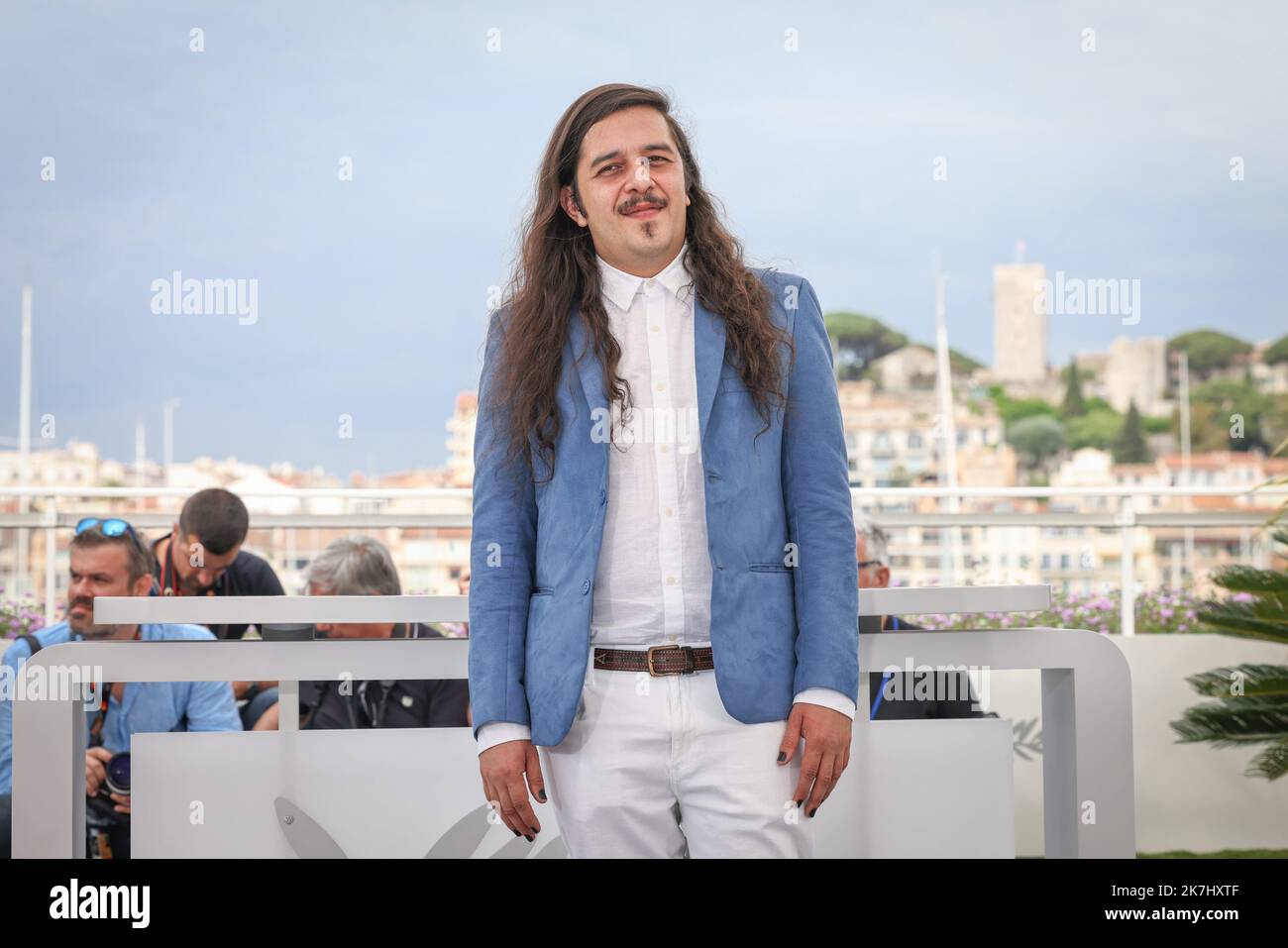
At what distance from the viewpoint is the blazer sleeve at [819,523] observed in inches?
56.3

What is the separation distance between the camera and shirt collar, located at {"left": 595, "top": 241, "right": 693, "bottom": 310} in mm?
1566

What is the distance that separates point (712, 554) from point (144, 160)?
42.1 metres

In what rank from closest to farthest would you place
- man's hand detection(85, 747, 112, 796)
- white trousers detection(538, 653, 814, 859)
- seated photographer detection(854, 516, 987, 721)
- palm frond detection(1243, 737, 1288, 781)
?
1. white trousers detection(538, 653, 814, 859)
2. man's hand detection(85, 747, 112, 796)
3. seated photographer detection(854, 516, 987, 721)
4. palm frond detection(1243, 737, 1288, 781)

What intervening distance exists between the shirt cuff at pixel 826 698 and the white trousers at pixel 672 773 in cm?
5

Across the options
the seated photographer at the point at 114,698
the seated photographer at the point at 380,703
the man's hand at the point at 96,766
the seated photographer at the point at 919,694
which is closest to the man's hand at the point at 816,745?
the seated photographer at the point at 919,694

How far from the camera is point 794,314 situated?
61.2 inches

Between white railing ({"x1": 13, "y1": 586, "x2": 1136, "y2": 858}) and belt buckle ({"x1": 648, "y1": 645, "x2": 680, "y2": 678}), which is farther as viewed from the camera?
white railing ({"x1": 13, "y1": 586, "x2": 1136, "y2": 858})

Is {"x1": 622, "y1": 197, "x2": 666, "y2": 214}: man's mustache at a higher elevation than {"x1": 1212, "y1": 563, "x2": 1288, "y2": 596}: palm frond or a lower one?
higher

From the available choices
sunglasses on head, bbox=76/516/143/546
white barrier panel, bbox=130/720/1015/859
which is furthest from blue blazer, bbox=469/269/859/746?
sunglasses on head, bbox=76/516/143/546

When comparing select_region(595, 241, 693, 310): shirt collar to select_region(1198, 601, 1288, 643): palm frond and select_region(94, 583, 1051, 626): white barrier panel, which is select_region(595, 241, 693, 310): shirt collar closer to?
select_region(94, 583, 1051, 626): white barrier panel

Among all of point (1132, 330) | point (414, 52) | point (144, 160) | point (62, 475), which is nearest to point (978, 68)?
point (1132, 330)

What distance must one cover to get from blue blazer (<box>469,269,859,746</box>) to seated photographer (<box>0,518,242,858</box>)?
1.17 m
